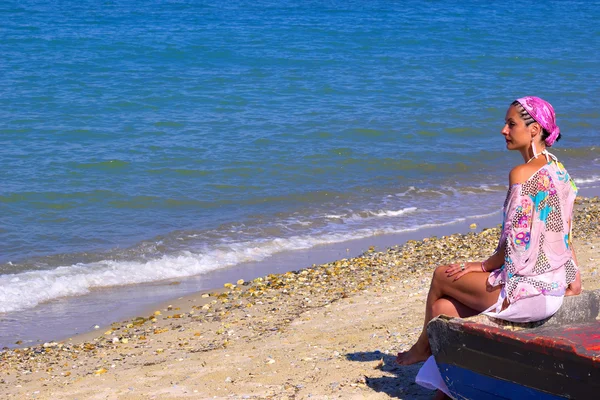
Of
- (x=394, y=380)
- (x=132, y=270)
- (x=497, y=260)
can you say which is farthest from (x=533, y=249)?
(x=132, y=270)

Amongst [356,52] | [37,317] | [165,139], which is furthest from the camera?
[356,52]

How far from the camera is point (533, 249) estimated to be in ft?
14.4

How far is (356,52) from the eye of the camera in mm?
25828

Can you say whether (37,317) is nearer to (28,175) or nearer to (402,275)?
(402,275)

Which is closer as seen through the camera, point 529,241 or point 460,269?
point 529,241

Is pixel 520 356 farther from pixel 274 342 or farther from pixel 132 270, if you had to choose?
pixel 132 270

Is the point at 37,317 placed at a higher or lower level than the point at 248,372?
lower

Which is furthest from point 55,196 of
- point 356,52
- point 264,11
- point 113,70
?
point 264,11

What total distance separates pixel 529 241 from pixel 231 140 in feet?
39.8

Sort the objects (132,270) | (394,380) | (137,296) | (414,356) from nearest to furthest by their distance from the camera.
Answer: (414,356) → (394,380) → (137,296) → (132,270)

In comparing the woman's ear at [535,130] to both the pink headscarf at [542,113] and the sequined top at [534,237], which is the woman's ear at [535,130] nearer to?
the pink headscarf at [542,113]

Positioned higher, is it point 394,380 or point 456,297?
point 456,297

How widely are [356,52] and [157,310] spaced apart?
60.8 feet

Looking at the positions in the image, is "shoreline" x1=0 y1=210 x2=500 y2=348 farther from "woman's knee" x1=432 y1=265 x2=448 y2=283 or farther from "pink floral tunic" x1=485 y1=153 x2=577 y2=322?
"pink floral tunic" x1=485 y1=153 x2=577 y2=322
